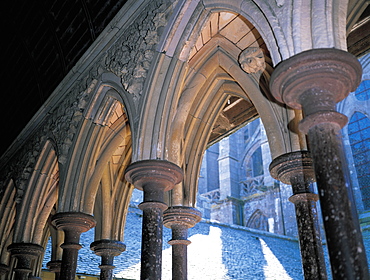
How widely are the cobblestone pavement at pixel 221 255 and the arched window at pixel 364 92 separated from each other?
15.6 feet

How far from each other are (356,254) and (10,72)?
25.1 feet

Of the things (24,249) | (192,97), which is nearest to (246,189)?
(24,249)

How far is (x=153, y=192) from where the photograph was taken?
511 cm

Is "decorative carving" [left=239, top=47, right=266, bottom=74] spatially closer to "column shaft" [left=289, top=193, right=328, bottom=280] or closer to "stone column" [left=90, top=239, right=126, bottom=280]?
"column shaft" [left=289, top=193, right=328, bottom=280]

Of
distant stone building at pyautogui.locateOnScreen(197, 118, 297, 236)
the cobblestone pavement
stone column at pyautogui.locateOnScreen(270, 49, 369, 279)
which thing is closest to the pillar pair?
stone column at pyautogui.locateOnScreen(270, 49, 369, 279)

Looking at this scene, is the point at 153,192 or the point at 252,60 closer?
the point at 153,192

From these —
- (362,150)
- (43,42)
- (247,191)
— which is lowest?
(43,42)

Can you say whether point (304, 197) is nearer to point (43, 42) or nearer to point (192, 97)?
point (192, 97)

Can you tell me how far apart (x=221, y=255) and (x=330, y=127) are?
1526 cm

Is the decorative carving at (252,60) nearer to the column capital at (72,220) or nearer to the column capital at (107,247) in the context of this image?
the column capital at (72,220)

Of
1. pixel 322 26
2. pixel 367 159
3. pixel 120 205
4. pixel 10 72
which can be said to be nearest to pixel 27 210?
pixel 120 205

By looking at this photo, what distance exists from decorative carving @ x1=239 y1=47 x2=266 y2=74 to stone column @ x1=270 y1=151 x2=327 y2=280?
1363mm

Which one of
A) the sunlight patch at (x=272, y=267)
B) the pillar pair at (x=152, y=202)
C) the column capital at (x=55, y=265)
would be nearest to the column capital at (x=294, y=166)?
the pillar pair at (x=152, y=202)

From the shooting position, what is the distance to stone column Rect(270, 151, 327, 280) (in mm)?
4816
